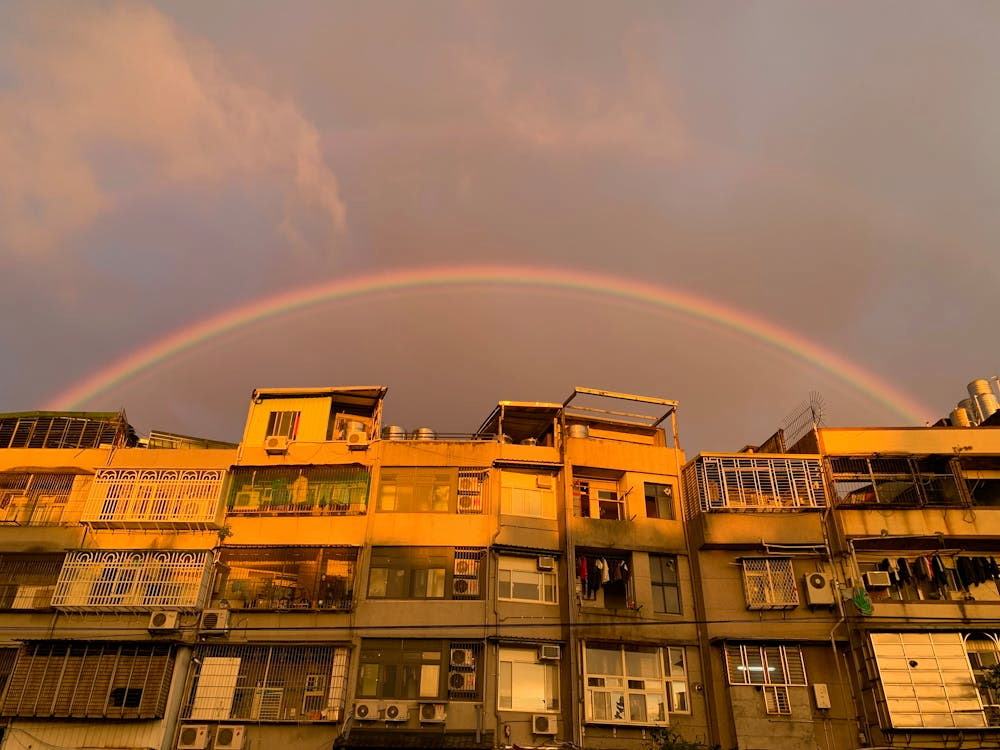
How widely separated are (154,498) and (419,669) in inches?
460

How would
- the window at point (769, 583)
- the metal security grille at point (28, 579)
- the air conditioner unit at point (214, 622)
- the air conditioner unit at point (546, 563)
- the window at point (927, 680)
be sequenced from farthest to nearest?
the air conditioner unit at point (546, 563) < the metal security grille at point (28, 579) < the window at point (769, 583) < the air conditioner unit at point (214, 622) < the window at point (927, 680)

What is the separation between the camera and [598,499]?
30203 millimetres

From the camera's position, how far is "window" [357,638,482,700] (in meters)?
25.2

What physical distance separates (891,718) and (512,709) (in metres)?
11.9

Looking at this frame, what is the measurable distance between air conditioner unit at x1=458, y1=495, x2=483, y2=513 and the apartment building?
8 cm

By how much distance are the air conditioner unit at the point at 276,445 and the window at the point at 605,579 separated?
1168cm

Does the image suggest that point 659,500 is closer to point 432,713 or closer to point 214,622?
point 432,713

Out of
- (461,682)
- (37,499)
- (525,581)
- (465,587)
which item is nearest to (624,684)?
(525,581)

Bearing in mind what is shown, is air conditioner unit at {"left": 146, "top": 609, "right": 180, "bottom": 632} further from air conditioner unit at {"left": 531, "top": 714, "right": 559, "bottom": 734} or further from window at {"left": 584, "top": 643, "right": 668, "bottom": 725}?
window at {"left": 584, "top": 643, "right": 668, "bottom": 725}

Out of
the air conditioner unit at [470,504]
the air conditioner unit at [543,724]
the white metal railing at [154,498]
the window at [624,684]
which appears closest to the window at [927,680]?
the window at [624,684]

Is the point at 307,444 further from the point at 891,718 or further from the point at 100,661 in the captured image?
the point at 891,718

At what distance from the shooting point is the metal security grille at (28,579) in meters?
27.3

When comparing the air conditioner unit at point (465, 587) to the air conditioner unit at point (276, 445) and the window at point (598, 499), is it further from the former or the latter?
the air conditioner unit at point (276, 445)

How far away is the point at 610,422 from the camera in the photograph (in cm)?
3316
